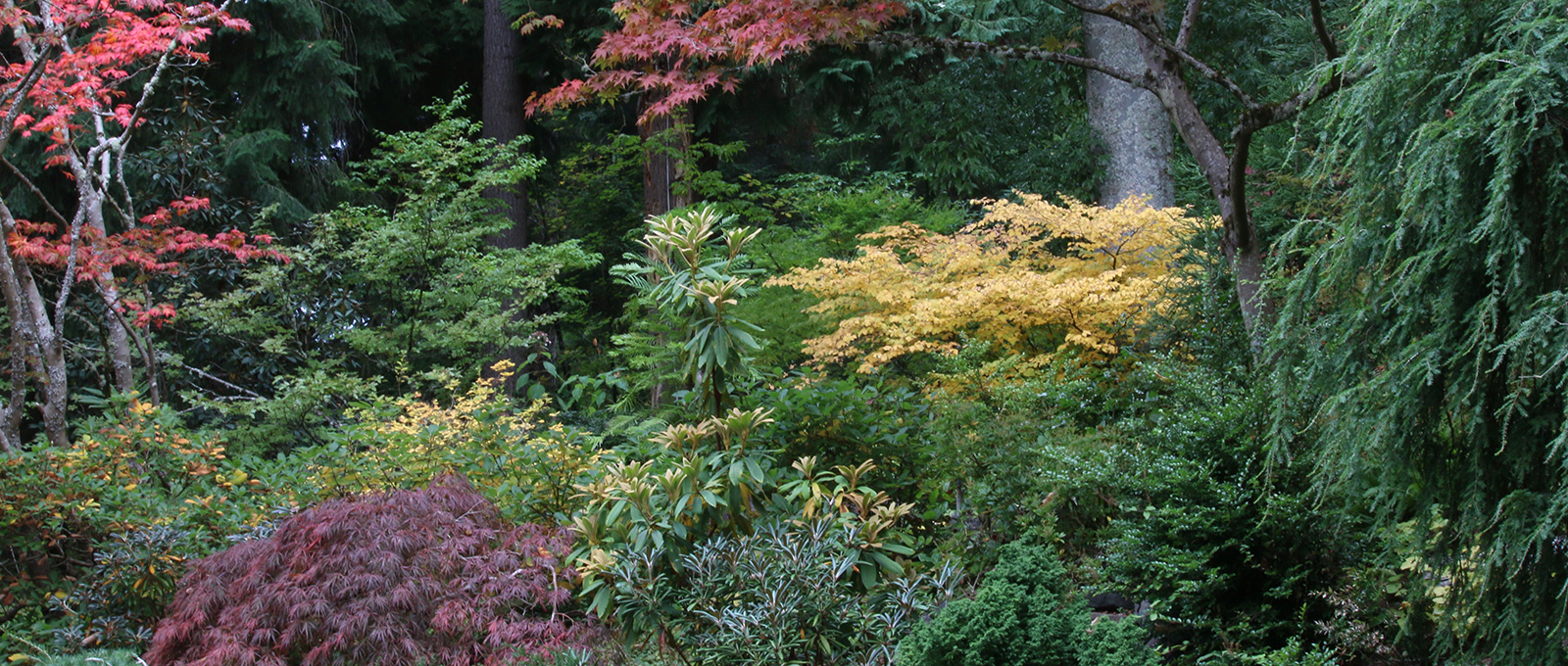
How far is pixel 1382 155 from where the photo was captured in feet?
9.25

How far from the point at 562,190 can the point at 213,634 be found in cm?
1158

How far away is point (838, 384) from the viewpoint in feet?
16.3

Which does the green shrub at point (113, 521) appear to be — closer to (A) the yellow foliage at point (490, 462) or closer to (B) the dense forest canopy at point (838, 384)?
(B) the dense forest canopy at point (838, 384)

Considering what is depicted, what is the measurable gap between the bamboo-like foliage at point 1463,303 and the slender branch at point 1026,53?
256cm

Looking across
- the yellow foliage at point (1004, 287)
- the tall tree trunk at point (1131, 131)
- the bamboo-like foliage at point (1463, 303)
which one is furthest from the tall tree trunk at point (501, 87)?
the bamboo-like foliage at point (1463, 303)

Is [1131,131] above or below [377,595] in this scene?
above

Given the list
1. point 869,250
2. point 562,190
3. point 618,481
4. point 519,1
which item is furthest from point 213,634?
point 562,190

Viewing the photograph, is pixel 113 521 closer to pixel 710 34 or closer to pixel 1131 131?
pixel 710 34

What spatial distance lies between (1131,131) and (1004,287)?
15.0 feet

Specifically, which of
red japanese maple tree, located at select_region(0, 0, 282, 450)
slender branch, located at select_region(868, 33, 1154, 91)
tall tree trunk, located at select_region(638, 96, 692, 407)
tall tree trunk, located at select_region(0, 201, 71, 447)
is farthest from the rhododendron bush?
tall tree trunk, located at select_region(638, 96, 692, 407)

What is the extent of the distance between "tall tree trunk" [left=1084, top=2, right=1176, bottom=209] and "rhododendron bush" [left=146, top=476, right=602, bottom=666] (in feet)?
25.1

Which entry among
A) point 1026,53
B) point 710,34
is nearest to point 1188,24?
point 1026,53

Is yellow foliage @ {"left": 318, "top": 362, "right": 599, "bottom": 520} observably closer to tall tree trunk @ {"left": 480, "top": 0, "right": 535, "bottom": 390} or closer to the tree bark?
the tree bark

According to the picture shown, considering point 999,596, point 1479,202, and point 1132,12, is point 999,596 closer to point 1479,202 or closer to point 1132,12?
point 1479,202
